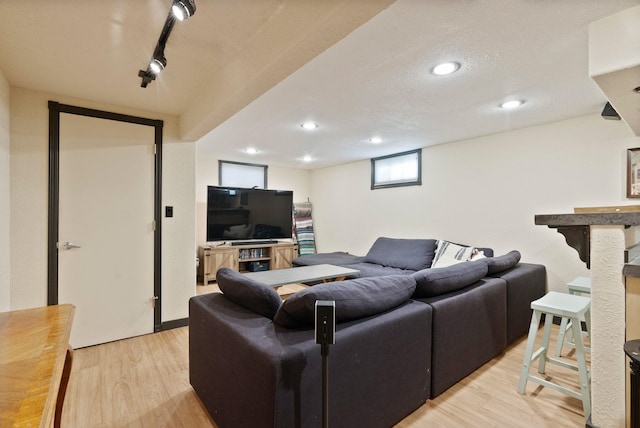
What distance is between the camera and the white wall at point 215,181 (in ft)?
17.0

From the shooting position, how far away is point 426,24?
5.05 ft

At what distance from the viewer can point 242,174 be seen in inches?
220

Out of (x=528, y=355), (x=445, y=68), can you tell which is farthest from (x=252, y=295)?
(x=445, y=68)

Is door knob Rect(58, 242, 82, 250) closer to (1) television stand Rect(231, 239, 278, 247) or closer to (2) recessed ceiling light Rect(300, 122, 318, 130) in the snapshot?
(2) recessed ceiling light Rect(300, 122, 318, 130)

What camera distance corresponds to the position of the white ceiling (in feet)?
4.63

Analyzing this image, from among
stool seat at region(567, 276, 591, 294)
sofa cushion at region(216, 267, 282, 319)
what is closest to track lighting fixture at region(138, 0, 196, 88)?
sofa cushion at region(216, 267, 282, 319)

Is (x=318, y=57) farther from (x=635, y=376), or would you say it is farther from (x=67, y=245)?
(x=67, y=245)

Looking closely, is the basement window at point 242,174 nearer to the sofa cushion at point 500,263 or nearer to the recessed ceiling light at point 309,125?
the recessed ceiling light at point 309,125

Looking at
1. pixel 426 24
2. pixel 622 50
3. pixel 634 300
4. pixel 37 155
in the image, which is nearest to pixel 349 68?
pixel 426 24

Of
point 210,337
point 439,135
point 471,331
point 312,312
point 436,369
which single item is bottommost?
point 436,369

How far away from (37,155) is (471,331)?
11.8 feet

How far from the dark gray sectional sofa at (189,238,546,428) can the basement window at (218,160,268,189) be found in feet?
12.6

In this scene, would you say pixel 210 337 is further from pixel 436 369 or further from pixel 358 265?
pixel 358 265

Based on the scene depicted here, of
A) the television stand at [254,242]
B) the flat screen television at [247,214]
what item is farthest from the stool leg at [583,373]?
the television stand at [254,242]
